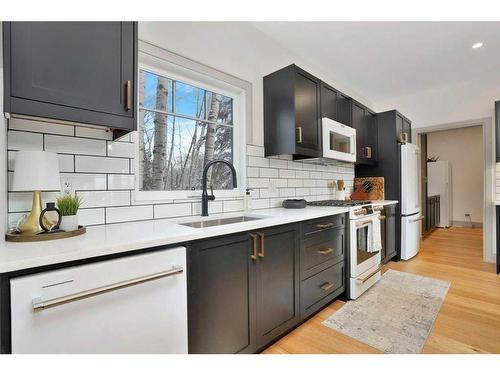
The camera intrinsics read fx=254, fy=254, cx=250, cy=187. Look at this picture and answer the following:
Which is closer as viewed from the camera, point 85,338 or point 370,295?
point 85,338

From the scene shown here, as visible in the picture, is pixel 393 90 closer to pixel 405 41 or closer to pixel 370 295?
pixel 405 41

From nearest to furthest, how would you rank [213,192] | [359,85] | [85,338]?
[85,338] < [213,192] < [359,85]

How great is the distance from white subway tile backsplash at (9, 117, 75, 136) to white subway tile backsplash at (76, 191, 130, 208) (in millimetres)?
338

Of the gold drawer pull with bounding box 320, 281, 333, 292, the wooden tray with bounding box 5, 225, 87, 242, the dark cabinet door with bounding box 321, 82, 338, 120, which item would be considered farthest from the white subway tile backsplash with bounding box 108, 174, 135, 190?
the dark cabinet door with bounding box 321, 82, 338, 120

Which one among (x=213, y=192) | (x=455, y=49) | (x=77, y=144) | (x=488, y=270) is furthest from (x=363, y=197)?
(x=77, y=144)

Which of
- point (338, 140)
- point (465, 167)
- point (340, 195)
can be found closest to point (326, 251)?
point (338, 140)

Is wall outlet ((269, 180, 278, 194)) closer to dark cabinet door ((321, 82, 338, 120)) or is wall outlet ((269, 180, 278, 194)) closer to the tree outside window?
the tree outside window

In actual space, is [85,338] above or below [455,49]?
below

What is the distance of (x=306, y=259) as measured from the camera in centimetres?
193

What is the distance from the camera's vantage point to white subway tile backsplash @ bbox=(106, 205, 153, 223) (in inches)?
59.6

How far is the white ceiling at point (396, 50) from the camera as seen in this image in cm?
248
